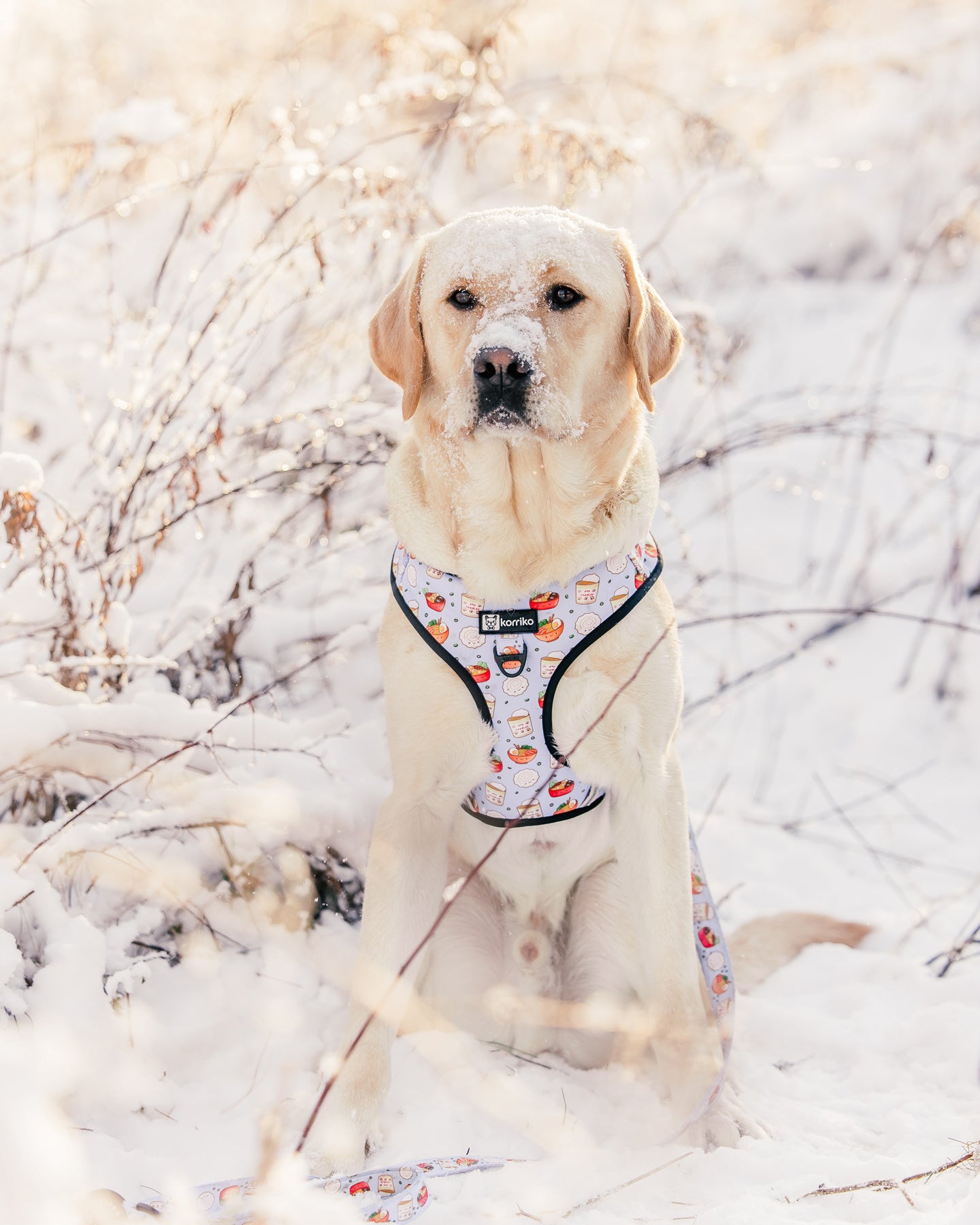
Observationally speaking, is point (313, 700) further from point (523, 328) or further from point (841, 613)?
point (841, 613)

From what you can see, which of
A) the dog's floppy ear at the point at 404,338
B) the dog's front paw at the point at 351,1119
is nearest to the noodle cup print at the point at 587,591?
the dog's floppy ear at the point at 404,338

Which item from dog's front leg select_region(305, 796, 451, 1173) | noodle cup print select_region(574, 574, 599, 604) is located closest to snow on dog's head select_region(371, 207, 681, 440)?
noodle cup print select_region(574, 574, 599, 604)

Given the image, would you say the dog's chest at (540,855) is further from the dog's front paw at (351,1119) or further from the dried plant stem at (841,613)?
the dried plant stem at (841,613)

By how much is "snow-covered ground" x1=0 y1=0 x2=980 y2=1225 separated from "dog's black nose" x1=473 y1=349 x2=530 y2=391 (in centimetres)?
58

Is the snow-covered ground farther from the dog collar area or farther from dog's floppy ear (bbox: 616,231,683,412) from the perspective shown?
dog's floppy ear (bbox: 616,231,683,412)

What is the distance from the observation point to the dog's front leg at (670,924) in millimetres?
1912

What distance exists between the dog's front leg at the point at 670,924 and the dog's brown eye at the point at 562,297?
936 mm

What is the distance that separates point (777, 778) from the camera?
349 centimetres

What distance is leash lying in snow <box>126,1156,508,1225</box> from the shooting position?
1.42 meters

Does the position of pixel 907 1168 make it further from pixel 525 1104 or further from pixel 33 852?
pixel 33 852

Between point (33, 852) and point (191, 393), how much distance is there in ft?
4.35

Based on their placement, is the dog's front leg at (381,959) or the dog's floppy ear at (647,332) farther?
the dog's floppy ear at (647,332)


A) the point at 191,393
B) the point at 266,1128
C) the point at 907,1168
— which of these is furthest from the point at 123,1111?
the point at 191,393

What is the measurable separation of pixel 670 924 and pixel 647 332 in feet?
4.00
